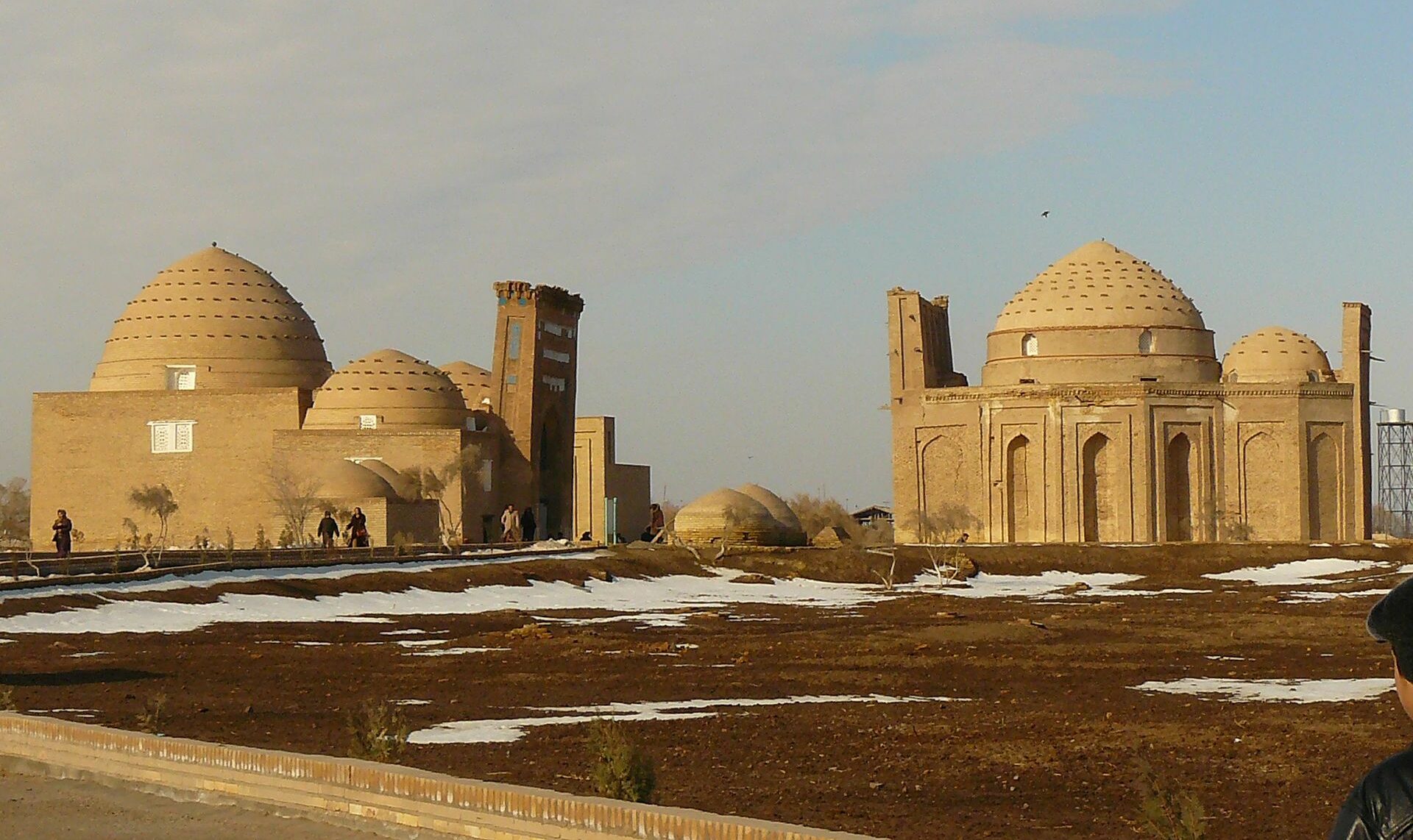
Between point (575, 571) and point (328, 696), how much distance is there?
16.2 m

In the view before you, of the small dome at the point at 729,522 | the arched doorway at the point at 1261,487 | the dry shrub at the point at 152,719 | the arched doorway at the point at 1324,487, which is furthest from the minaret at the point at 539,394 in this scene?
the dry shrub at the point at 152,719

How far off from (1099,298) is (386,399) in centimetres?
2040

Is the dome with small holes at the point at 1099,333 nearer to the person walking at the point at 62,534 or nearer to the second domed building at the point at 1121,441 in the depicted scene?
the second domed building at the point at 1121,441

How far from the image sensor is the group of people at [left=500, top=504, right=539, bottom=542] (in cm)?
3872

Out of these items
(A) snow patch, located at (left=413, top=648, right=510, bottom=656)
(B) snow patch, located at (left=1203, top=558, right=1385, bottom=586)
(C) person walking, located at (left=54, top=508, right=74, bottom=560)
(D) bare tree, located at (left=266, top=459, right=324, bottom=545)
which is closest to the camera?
(A) snow patch, located at (left=413, top=648, right=510, bottom=656)

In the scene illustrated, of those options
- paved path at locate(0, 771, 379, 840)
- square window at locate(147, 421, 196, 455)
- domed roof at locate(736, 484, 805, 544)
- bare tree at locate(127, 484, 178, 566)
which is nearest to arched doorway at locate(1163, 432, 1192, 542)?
domed roof at locate(736, 484, 805, 544)

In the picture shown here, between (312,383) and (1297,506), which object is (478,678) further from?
(1297,506)

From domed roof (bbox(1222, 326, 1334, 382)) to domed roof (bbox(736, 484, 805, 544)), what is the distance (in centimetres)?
1381

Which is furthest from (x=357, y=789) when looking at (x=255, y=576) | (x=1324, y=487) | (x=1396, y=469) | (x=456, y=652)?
(x=1396, y=469)

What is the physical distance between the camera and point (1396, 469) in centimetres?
7525

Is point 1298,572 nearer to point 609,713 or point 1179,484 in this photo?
point 1179,484

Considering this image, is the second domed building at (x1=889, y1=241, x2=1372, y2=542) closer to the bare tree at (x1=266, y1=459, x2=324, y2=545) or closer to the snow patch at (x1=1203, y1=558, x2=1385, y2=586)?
the snow patch at (x1=1203, y1=558, x2=1385, y2=586)

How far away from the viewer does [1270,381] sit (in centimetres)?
4744

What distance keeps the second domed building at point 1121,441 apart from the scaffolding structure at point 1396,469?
26129mm
